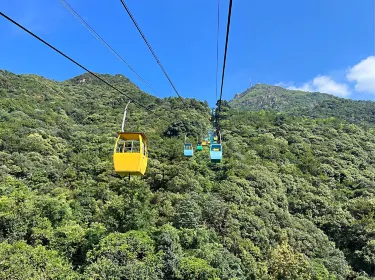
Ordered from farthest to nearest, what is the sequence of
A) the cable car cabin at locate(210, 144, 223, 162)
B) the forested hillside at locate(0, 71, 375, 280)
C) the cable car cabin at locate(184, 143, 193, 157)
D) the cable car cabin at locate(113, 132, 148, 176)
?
1. the cable car cabin at locate(184, 143, 193, 157)
2. the forested hillside at locate(0, 71, 375, 280)
3. the cable car cabin at locate(210, 144, 223, 162)
4. the cable car cabin at locate(113, 132, 148, 176)

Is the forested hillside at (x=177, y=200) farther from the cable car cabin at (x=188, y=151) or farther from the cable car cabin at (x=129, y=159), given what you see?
the cable car cabin at (x=129, y=159)

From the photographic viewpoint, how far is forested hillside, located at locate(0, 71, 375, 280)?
19.0 meters

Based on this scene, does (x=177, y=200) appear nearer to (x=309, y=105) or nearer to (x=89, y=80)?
(x=89, y=80)

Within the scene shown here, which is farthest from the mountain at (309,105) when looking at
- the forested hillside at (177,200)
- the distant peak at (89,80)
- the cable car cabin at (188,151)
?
the cable car cabin at (188,151)

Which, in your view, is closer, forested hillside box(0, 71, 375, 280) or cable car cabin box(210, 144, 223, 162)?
cable car cabin box(210, 144, 223, 162)

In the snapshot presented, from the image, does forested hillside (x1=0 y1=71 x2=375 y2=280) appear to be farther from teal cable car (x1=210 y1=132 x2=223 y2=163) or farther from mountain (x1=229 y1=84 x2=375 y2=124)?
mountain (x1=229 y1=84 x2=375 y2=124)

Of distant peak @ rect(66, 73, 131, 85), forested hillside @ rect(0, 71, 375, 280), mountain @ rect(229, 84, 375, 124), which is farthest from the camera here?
distant peak @ rect(66, 73, 131, 85)

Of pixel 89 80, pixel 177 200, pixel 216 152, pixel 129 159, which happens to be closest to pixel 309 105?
pixel 89 80

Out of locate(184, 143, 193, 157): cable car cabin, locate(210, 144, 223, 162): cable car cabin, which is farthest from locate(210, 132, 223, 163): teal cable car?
locate(184, 143, 193, 157): cable car cabin

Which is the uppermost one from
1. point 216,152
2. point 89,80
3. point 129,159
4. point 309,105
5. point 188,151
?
point 89,80

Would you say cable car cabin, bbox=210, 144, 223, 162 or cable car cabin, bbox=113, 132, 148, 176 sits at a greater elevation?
cable car cabin, bbox=210, 144, 223, 162

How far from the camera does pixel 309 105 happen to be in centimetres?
11419

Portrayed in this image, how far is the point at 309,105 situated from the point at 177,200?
9949cm

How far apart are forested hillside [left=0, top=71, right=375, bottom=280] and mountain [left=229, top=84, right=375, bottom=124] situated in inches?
1227
